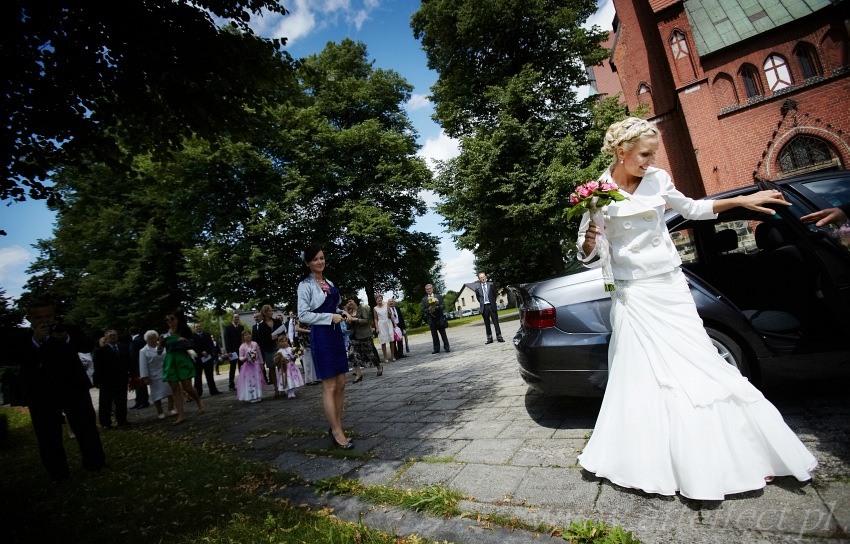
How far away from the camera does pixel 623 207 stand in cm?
258

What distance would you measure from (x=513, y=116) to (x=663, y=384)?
1723 centimetres

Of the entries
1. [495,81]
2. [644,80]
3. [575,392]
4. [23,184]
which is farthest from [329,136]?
[575,392]

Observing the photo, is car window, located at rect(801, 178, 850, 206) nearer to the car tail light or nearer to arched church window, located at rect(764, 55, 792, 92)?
the car tail light

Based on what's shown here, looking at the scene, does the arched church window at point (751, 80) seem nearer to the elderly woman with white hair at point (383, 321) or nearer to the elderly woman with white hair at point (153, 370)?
the elderly woman with white hair at point (383, 321)

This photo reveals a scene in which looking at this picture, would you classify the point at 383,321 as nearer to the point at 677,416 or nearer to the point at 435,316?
the point at 435,316

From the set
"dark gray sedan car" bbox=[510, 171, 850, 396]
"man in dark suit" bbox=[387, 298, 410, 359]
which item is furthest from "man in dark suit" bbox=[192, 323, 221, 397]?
"dark gray sedan car" bbox=[510, 171, 850, 396]

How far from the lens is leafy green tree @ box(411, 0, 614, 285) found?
53.3 ft

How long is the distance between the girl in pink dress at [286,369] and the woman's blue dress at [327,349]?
15.1 ft

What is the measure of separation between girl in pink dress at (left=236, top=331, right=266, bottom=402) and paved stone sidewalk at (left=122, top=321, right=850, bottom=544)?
2.04 metres

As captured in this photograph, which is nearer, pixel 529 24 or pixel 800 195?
pixel 800 195

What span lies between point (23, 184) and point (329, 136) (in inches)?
636

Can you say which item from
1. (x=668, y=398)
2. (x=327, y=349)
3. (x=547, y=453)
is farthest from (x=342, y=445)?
(x=668, y=398)

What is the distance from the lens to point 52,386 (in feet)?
14.7

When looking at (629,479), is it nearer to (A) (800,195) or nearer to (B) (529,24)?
(A) (800,195)
